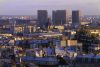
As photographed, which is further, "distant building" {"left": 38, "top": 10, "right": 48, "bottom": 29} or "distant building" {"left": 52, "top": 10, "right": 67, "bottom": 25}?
"distant building" {"left": 52, "top": 10, "right": 67, "bottom": 25}

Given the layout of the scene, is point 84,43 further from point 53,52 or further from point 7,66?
point 7,66

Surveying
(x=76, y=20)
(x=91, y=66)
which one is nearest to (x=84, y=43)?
(x=91, y=66)

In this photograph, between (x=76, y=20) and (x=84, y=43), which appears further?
(x=76, y=20)

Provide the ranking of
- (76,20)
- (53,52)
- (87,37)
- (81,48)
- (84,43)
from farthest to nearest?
(76,20) < (87,37) < (84,43) < (81,48) < (53,52)

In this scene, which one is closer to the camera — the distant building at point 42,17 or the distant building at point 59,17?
the distant building at point 42,17

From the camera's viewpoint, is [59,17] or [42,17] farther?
[59,17]

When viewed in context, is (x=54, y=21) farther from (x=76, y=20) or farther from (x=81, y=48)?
(x=81, y=48)

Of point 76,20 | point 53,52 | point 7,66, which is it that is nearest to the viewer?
point 7,66
